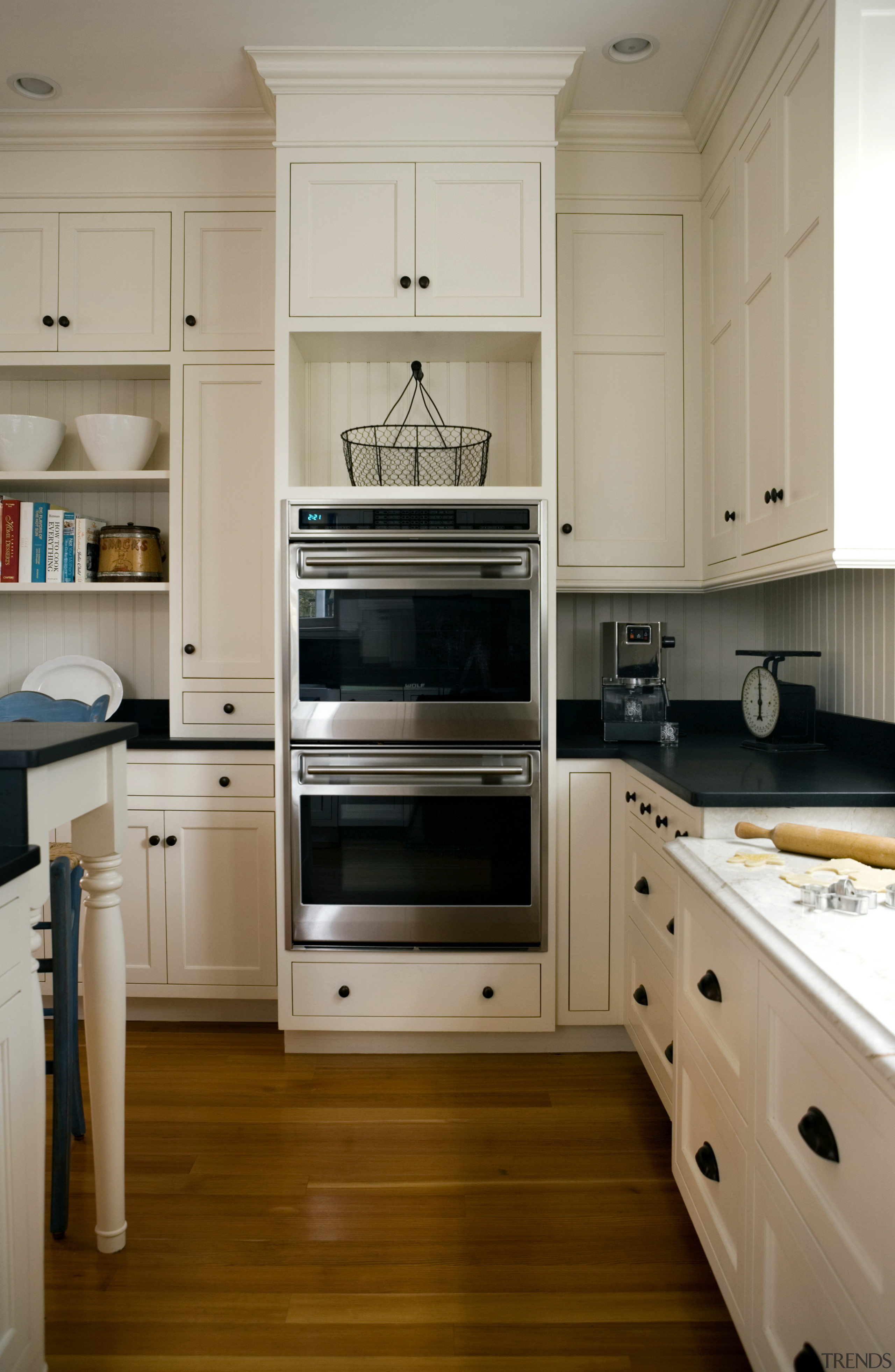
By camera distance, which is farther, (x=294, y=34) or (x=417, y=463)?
(x=417, y=463)

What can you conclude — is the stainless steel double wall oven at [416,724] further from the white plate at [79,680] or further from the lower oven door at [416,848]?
the white plate at [79,680]

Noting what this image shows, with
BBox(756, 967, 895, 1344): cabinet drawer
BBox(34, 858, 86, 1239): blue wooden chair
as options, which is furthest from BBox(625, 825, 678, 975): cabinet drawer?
BBox(34, 858, 86, 1239): blue wooden chair

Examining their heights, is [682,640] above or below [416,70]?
below

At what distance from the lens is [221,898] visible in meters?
2.62

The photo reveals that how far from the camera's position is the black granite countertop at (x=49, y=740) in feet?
3.85

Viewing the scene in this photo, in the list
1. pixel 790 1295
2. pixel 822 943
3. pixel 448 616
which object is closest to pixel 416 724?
pixel 448 616

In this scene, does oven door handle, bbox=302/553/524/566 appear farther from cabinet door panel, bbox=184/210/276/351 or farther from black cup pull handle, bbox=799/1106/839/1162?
black cup pull handle, bbox=799/1106/839/1162

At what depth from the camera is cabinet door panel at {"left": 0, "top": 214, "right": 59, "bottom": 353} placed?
269 cm

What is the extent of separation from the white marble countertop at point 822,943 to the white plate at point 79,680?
83.8 inches

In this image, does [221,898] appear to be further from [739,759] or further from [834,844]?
[834,844]

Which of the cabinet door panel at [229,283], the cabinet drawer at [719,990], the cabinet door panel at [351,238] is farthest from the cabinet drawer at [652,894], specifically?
the cabinet door panel at [229,283]

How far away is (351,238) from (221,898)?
1.98 m


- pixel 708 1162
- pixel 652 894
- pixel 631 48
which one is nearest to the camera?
pixel 708 1162

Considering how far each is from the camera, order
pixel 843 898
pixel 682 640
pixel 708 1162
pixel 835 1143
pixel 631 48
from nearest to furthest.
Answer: pixel 835 1143 → pixel 843 898 → pixel 708 1162 → pixel 631 48 → pixel 682 640
